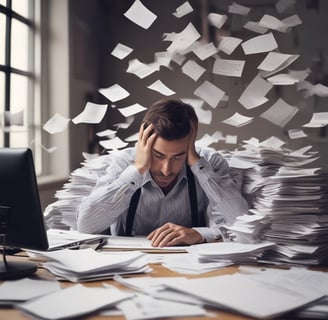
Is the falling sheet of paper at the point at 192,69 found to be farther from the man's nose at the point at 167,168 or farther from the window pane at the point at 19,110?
the window pane at the point at 19,110

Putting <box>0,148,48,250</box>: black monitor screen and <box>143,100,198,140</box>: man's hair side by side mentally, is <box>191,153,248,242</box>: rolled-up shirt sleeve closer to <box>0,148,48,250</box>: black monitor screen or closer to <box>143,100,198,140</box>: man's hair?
<box>143,100,198,140</box>: man's hair

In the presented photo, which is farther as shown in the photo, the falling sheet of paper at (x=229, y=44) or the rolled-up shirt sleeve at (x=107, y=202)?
the falling sheet of paper at (x=229, y=44)

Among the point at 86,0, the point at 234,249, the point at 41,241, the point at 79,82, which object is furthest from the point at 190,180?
the point at 86,0

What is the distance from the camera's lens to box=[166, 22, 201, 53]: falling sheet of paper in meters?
2.25

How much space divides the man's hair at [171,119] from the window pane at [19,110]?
1026 millimetres

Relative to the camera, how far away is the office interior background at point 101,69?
239cm

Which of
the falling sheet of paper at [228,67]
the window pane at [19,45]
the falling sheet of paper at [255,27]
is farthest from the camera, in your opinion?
the window pane at [19,45]

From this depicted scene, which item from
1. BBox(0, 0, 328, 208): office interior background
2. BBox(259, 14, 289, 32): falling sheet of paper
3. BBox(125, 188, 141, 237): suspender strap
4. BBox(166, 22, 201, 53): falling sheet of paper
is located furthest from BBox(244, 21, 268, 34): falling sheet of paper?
BBox(125, 188, 141, 237): suspender strap

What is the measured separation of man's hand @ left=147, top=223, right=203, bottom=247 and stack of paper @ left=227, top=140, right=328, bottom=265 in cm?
16

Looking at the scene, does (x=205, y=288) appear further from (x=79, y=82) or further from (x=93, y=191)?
(x=79, y=82)

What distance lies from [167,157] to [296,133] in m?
0.77

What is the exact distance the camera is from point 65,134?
302 centimetres

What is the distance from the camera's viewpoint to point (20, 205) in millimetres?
1128

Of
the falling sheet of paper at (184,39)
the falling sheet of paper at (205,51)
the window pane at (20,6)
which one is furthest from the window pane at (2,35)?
the falling sheet of paper at (205,51)
